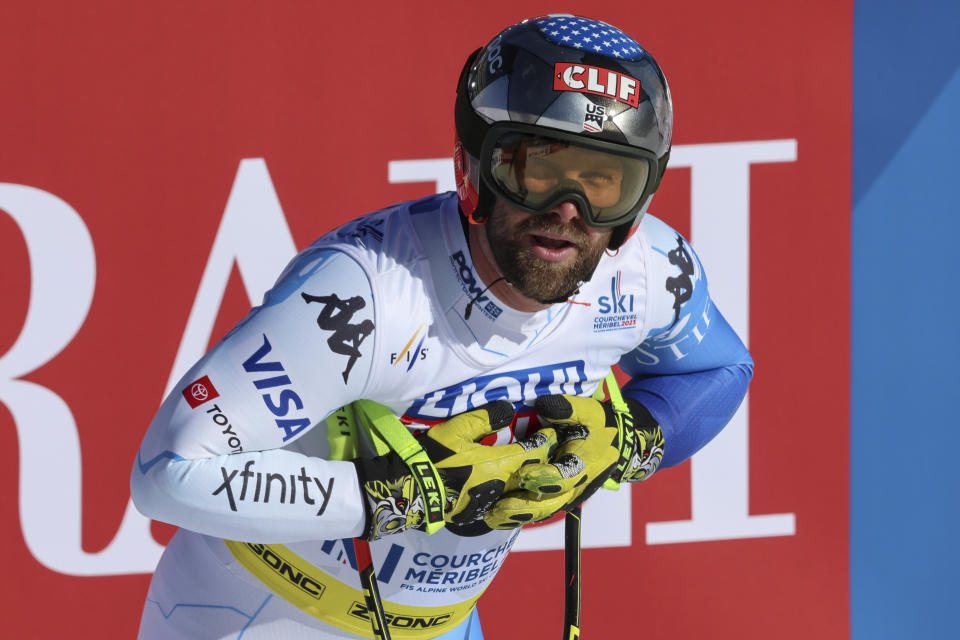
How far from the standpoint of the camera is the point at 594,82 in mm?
1381

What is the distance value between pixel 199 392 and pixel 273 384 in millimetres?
88

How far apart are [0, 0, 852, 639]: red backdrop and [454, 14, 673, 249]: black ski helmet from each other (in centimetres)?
99

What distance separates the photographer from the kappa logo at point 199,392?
1.34 m

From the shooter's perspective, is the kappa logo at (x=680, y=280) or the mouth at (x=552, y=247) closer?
the mouth at (x=552, y=247)

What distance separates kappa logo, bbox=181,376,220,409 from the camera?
4.38ft

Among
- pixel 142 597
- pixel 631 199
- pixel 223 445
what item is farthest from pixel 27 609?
pixel 631 199

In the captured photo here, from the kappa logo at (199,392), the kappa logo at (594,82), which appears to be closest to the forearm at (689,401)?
the kappa logo at (594,82)

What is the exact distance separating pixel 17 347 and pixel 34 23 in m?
0.68

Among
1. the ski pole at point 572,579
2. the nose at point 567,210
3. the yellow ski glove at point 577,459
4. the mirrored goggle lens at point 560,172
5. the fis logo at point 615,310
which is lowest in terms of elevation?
the ski pole at point 572,579

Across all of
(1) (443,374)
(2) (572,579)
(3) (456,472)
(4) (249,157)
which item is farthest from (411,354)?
(4) (249,157)

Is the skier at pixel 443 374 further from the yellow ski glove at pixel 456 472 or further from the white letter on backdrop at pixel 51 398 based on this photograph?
the white letter on backdrop at pixel 51 398

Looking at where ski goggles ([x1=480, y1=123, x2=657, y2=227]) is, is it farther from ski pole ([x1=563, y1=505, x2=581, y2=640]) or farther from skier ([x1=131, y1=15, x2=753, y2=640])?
ski pole ([x1=563, y1=505, x2=581, y2=640])

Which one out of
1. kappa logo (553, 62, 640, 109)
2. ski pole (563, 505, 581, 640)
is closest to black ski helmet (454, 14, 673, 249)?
kappa logo (553, 62, 640, 109)

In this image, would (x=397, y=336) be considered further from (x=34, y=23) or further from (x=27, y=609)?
(x=27, y=609)
